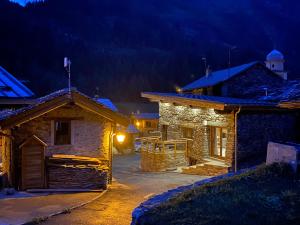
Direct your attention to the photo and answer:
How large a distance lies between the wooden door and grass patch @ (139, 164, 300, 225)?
8.03 m

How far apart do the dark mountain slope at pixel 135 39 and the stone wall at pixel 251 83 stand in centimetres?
4613

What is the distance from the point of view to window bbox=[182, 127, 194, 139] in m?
22.0

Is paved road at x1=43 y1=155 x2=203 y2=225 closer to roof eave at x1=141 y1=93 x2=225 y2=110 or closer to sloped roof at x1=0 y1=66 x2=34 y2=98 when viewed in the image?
roof eave at x1=141 y1=93 x2=225 y2=110

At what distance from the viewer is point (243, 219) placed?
5.88 metres

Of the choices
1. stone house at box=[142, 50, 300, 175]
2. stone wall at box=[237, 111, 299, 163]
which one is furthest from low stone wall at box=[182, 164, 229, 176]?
stone wall at box=[237, 111, 299, 163]

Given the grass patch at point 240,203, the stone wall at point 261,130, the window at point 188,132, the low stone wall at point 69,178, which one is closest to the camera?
the grass patch at point 240,203

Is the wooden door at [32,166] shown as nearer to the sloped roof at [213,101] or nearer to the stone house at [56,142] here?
the stone house at [56,142]

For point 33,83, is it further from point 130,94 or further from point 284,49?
point 284,49

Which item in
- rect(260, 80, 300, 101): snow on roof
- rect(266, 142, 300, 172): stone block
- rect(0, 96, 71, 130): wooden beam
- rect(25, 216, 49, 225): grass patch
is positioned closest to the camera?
rect(266, 142, 300, 172): stone block

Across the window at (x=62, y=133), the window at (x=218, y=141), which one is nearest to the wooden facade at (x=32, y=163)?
the window at (x=62, y=133)

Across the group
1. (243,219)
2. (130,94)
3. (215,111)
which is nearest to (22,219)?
(243,219)

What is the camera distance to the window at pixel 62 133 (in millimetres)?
14469

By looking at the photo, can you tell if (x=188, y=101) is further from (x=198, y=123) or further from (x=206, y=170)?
(x=206, y=170)

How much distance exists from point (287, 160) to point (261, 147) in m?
10.8
